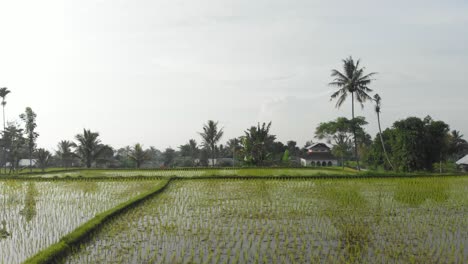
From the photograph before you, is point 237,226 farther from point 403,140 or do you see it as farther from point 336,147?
point 336,147

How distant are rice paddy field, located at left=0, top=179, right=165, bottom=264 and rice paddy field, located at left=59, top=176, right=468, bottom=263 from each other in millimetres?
833

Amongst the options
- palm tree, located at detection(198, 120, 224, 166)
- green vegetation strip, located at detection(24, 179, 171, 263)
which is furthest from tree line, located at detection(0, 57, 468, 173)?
green vegetation strip, located at detection(24, 179, 171, 263)

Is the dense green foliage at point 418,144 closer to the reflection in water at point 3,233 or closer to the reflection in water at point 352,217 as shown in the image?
the reflection in water at point 352,217

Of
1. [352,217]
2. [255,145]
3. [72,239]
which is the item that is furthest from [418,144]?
[72,239]

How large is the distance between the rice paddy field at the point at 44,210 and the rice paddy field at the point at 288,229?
0.83 metres

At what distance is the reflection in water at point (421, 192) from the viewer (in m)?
11.3

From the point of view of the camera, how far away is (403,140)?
992 inches

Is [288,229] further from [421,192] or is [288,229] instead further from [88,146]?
[88,146]

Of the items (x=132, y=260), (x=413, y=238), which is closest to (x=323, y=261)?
Answer: (x=413, y=238)

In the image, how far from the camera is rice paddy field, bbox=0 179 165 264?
6749 millimetres

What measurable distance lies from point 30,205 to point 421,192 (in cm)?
1192

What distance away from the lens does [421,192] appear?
42.4ft

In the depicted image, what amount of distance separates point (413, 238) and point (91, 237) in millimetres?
5694

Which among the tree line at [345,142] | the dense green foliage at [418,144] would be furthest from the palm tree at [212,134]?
the dense green foliage at [418,144]
